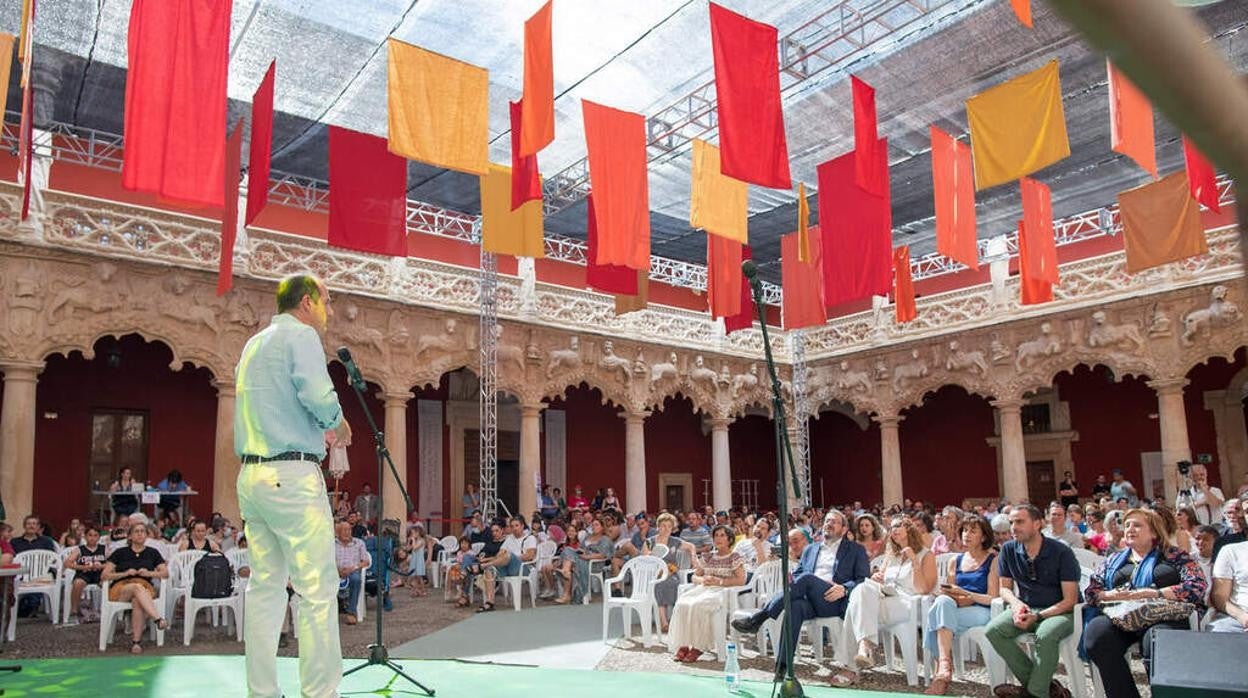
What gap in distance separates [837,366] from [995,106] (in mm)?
10758

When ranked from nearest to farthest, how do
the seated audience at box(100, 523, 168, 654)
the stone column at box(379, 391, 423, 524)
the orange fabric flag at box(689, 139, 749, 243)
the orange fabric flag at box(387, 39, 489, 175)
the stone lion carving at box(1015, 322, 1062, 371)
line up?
the seated audience at box(100, 523, 168, 654)
the orange fabric flag at box(387, 39, 489, 175)
the orange fabric flag at box(689, 139, 749, 243)
the stone column at box(379, 391, 423, 524)
the stone lion carving at box(1015, 322, 1062, 371)

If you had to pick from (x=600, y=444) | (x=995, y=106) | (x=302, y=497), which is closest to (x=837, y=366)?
(x=600, y=444)

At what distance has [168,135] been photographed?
23.4ft

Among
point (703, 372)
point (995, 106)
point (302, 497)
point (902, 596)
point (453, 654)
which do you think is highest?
point (995, 106)

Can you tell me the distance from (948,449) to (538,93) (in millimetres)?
16022

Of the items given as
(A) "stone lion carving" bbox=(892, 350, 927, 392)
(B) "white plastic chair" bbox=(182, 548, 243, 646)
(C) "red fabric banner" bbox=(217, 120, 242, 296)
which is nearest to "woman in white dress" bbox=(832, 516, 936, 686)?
(B) "white plastic chair" bbox=(182, 548, 243, 646)

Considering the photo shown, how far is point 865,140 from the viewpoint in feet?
31.5

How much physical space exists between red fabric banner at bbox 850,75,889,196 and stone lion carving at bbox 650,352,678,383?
8.61m

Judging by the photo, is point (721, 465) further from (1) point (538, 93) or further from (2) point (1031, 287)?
(1) point (538, 93)

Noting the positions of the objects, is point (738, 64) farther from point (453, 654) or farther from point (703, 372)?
point (703, 372)

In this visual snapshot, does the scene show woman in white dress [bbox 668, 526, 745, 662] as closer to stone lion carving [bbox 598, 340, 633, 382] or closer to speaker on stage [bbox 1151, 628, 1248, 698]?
speaker on stage [bbox 1151, 628, 1248, 698]

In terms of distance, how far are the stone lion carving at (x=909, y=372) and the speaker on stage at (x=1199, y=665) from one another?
49.0ft

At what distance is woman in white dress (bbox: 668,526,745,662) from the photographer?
7184 millimetres

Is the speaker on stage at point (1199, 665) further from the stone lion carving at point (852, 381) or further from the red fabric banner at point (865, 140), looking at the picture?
the stone lion carving at point (852, 381)
